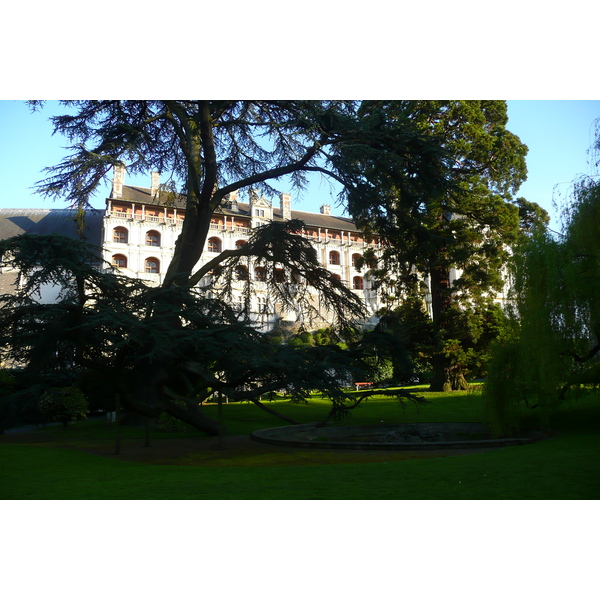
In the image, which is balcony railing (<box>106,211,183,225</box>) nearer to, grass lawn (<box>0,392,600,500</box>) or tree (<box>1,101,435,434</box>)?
tree (<box>1,101,435,434</box>)

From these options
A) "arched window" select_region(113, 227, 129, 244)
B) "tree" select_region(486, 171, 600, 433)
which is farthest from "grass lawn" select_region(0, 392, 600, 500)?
"arched window" select_region(113, 227, 129, 244)

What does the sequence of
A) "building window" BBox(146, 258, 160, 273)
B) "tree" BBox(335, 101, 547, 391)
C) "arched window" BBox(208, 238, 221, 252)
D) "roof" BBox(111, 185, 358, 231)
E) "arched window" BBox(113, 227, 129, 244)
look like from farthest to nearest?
"arched window" BBox(208, 238, 221, 252), "building window" BBox(146, 258, 160, 273), "arched window" BBox(113, 227, 129, 244), "roof" BBox(111, 185, 358, 231), "tree" BBox(335, 101, 547, 391)

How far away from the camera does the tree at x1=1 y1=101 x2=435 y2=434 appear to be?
9.23m

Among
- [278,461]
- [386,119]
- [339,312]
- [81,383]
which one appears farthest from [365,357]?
[81,383]

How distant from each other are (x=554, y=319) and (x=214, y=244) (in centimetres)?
3431

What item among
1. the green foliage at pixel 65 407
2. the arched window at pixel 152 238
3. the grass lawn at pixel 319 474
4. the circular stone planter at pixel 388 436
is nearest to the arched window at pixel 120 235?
the arched window at pixel 152 238

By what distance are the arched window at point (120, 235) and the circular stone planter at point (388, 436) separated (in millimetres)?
28911

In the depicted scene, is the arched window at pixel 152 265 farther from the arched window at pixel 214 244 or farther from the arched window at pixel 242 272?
the arched window at pixel 242 272

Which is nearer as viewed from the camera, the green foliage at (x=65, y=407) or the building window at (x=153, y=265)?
the green foliage at (x=65, y=407)

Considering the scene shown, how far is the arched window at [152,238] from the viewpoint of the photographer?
39.5m

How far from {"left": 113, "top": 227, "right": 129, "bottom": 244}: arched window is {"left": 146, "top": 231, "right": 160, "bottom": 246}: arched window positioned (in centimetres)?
154

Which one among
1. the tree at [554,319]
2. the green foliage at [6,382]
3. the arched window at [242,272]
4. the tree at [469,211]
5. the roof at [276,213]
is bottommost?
the green foliage at [6,382]

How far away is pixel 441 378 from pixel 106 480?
15.2 metres

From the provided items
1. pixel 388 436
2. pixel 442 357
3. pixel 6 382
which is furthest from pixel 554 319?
pixel 6 382
